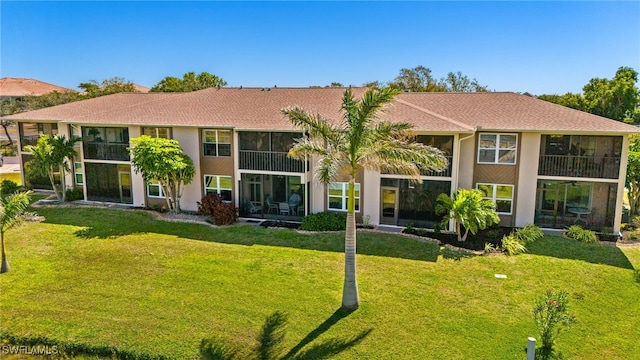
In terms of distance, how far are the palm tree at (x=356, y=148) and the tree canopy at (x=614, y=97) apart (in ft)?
125

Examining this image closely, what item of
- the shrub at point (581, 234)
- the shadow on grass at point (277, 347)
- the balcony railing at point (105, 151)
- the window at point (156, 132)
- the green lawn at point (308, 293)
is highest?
the window at point (156, 132)

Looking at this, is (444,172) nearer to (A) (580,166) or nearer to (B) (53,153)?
A: (A) (580,166)

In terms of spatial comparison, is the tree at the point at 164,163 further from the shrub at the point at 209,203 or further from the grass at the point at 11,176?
the grass at the point at 11,176

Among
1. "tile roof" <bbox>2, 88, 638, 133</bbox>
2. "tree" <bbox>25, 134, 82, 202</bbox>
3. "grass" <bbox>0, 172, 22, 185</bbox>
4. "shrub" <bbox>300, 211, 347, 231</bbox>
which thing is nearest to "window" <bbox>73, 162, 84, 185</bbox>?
"tree" <bbox>25, 134, 82, 202</bbox>

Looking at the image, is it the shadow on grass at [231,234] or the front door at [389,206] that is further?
the front door at [389,206]

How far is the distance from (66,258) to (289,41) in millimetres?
23210

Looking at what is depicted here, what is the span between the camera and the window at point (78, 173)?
26297 mm

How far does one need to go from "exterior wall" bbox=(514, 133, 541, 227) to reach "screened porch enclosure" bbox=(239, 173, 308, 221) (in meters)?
10.5

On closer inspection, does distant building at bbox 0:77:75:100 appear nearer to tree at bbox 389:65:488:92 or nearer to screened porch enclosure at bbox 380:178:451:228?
tree at bbox 389:65:488:92

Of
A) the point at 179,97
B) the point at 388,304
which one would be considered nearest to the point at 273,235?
the point at 388,304

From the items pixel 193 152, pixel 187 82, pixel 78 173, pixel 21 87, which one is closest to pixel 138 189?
pixel 193 152

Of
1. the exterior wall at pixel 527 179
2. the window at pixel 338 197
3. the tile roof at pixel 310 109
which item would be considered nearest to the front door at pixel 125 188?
the tile roof at pixel 310 109

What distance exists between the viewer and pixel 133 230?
20.4 metres

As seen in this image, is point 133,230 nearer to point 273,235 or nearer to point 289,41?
point 273,235
